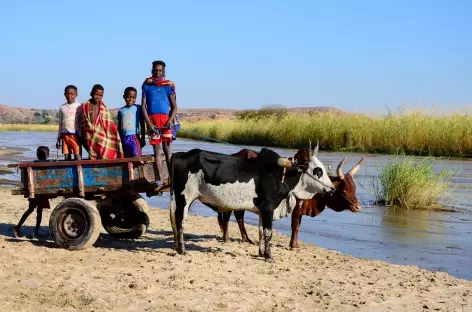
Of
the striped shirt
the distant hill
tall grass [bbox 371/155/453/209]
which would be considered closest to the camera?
the striped shirt

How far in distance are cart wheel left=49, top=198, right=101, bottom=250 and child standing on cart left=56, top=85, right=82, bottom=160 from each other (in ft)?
2.50

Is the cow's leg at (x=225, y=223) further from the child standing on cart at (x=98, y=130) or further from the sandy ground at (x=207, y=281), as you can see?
the child standing on cart at (x=98, y=130)

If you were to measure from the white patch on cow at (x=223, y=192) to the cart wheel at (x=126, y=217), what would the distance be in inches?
51.8

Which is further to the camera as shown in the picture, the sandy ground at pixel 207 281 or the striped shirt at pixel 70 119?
the striped shirt at pixel 70 119

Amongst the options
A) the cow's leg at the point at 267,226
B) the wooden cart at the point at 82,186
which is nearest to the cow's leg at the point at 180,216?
the wooden cart at the point at 82,186

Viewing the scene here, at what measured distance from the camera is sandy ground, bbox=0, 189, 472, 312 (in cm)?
652

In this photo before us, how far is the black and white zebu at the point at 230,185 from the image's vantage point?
332 inches

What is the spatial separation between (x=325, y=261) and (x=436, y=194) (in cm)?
591

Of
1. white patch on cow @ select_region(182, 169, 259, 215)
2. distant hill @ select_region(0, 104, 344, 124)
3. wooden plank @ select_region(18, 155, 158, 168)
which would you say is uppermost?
wooden plank @ select_region(18, 155, 158, 168)

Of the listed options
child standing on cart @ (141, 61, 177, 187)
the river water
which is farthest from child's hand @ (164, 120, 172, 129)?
the river water

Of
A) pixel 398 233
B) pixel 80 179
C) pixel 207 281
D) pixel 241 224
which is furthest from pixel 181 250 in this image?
pixel 398 233

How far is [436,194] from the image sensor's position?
13.8 meters

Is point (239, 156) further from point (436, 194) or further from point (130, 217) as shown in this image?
point (436, 194)

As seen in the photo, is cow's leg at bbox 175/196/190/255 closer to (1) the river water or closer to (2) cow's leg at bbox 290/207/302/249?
(2) cow's leg at bbox 290/207/302/249
